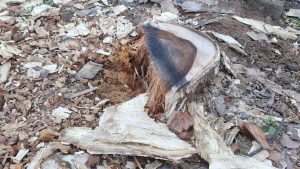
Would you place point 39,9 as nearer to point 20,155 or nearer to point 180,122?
point 20,155

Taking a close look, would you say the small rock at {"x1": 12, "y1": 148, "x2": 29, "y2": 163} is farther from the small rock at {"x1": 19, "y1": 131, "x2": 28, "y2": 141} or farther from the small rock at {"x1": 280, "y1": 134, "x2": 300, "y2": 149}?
the small rock at {"x1": 280, "y1": 134, "x2": 300, "y2": 149}

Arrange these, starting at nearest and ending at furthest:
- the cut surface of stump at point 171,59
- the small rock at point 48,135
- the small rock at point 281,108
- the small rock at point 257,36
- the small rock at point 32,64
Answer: the small rock at point 48,135
the cut surface of stump at point 171,59
the small rock at point 281,108
the small rock at point 32,64
the small rock at point 257,36

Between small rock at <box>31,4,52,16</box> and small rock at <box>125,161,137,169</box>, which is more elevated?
small rock at <box>31,4,52,16</box>

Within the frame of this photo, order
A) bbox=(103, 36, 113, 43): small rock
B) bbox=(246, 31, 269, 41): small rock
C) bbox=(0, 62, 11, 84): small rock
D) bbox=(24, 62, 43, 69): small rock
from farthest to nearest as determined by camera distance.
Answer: bbox=(246, 31, 269, 41): small rock
bbox=(103, 36, 113, 43): small rock
bbox=(24, 62, 43, 69): small rock
bbox=(0, 62, 11, 84): small rock

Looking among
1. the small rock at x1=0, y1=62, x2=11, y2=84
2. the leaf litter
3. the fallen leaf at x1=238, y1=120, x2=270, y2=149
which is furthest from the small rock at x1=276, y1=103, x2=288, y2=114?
the small rock at x1=0, y1=62, x2=11, y2=84

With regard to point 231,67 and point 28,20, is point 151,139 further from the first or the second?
point 28,20

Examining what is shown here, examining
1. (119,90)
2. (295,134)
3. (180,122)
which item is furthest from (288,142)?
(119,90)

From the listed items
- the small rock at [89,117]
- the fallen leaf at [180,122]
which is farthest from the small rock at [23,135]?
the fallen leaf at [180,122]

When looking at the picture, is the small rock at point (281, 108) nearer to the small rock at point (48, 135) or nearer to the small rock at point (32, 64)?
the small rock at point (48, 135)

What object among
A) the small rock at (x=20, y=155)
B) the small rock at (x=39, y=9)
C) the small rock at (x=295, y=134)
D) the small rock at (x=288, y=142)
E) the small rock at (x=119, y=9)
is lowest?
the small rock at (x=20, y=155)
